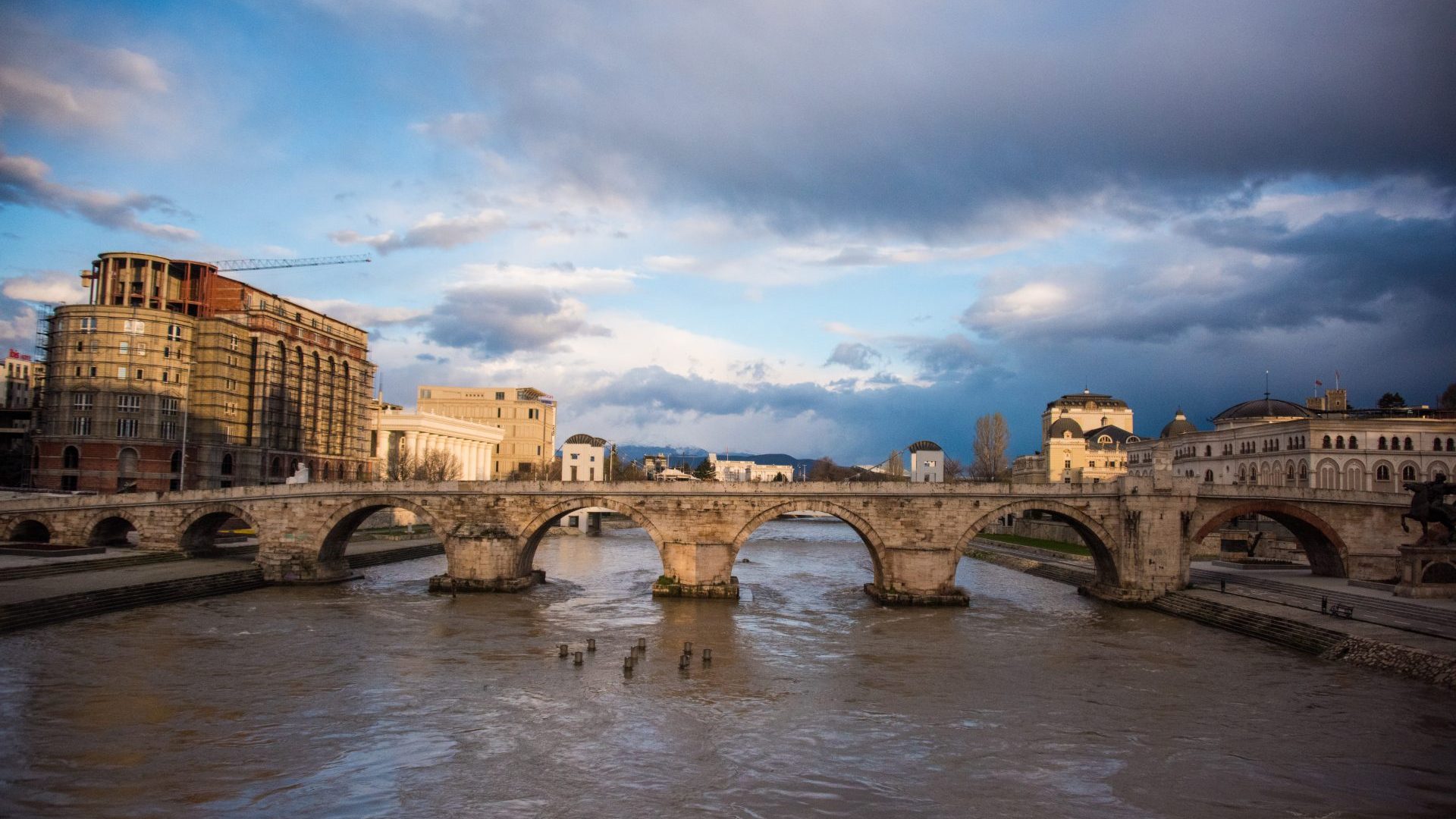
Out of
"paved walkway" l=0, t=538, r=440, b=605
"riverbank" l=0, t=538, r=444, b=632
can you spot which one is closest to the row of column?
"riverbank" l=0, t=538, r=444, b=632

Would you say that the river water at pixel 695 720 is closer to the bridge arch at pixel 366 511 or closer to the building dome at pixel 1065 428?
the bridge arch at pixel 366 511

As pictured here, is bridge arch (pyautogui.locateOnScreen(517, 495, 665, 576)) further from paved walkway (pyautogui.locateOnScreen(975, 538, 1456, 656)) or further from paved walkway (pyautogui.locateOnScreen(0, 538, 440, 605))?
paved walkway (pyautogui.locateOnScreen(975, 538, 1456, 656))

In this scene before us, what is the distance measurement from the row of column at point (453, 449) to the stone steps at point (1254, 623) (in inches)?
2469

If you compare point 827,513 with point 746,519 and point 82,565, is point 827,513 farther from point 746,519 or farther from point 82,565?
point 82,565

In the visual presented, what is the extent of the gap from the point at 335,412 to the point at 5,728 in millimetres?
59987

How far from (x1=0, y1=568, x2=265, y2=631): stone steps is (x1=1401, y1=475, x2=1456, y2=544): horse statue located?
47.3m

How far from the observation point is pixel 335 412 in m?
76.3

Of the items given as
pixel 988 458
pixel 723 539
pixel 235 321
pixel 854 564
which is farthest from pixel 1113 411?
pixel 235 321

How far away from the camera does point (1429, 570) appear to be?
33094mm

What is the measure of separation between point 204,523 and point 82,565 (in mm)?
7165

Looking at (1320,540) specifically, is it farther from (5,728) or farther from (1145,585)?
(5,728)

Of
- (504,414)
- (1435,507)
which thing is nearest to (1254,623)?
(1435,507)

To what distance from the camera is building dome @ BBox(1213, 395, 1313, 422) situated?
67.7m

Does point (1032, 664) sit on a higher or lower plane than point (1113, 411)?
lower
